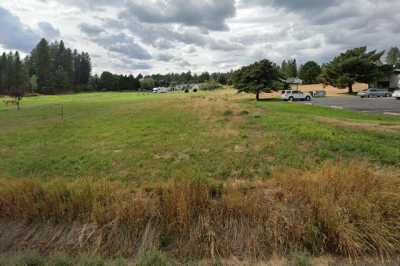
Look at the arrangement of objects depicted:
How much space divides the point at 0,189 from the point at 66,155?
360 centimetres

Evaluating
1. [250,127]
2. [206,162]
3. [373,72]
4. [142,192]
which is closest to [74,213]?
Result: [142,192]

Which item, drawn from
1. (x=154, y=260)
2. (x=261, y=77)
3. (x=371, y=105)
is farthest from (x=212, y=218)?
(x=261, y=77)

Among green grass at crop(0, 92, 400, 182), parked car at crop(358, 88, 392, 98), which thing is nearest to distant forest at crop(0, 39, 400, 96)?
parked car at crop(358, 88, 392, 98)

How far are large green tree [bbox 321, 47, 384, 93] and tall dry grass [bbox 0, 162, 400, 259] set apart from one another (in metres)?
53.4

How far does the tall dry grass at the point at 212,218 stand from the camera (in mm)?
3150

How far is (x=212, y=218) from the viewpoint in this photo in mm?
3527

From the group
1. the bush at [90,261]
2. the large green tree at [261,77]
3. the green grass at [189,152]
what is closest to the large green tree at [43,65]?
the large green tree at [261,77]

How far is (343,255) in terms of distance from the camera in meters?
3.02

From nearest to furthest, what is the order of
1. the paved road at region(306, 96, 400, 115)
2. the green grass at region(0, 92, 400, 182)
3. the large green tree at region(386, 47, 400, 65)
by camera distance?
the green grass at region(0, 92, 400, 182) < the paved road at region(306, 96, 400, 115) < the large green tree at region(386, 47, 400, 65)

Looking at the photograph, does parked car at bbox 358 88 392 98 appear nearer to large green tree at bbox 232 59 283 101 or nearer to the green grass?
large green tree at bbox 232 59 283 101

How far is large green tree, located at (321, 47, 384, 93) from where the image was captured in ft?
153

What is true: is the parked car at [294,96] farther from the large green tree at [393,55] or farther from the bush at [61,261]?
the large green tree at [393,55]

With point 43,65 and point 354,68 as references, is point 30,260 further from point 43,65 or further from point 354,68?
point 43,65

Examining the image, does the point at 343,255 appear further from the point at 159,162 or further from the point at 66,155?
the point at 66,155
